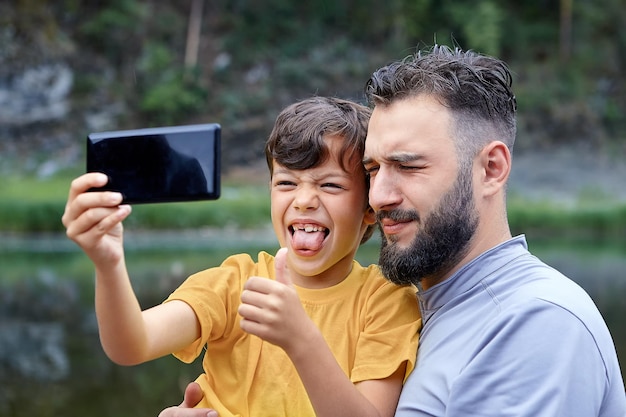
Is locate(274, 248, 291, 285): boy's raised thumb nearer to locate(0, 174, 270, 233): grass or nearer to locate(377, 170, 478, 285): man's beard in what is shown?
locate(377, 170, 478, 285): man's beard

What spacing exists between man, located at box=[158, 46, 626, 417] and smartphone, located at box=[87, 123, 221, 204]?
381 mm

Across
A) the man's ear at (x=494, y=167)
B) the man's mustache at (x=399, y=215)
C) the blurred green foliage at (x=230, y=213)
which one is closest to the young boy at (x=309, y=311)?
the man's mustache at (x=399, y=215)

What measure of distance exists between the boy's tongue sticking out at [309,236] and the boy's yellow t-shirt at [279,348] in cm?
9

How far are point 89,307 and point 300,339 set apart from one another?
9050 mm

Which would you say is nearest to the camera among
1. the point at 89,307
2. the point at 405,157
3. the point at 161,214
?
the point at 405,157

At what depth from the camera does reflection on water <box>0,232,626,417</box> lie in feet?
22.7

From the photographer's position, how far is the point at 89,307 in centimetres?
1003

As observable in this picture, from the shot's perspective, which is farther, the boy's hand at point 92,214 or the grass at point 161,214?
the grass at point 161,214

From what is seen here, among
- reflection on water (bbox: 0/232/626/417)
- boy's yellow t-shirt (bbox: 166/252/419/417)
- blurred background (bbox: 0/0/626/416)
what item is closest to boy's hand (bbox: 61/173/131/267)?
boy's yellow t-shirt (bbox: 166/252/419/417)

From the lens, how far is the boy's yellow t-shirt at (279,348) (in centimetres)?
161

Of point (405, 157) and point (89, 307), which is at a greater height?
point (405, 157)

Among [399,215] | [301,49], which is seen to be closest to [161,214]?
[301,49]

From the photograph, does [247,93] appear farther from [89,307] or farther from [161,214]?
[89,307]

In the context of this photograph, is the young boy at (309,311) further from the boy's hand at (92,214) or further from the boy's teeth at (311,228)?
the boy's hand at (92,214)
